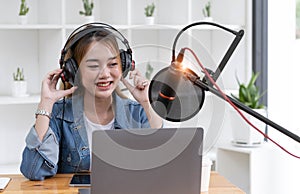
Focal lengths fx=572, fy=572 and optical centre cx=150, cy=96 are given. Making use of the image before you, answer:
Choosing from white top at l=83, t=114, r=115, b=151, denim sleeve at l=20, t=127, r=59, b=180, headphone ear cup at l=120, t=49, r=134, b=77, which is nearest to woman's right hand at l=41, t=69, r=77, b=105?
denim sleeve at l=20, t=127, r=59, b=180

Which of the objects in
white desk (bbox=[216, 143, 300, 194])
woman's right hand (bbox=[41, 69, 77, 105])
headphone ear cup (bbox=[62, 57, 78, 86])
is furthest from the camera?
white desk (bbox=[216, 143, 300, 194])

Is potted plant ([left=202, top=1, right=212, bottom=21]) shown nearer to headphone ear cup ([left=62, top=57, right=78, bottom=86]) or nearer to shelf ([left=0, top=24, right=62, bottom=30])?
shelf ([left=0, top=24, right=62, bottom=30])

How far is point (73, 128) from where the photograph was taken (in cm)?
198

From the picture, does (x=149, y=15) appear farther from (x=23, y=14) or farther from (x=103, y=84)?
(x=103, y=84)

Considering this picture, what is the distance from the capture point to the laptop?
1.43 metres

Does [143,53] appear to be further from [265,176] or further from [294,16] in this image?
[294,16]

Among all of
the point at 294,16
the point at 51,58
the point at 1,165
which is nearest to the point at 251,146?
the point at 294,16

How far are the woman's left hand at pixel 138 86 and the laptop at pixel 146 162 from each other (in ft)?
0.33

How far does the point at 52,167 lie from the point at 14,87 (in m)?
1.28

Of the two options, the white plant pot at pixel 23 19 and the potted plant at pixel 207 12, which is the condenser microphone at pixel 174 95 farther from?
the potted plant at pixel 207 12

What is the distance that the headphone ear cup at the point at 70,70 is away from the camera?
1.72m

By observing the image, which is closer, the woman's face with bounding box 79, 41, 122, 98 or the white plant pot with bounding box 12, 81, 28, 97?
the woman's face with bounding box 79, 41, 122, 98

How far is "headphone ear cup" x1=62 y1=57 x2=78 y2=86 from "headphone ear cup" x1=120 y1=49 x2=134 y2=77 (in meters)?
0.34

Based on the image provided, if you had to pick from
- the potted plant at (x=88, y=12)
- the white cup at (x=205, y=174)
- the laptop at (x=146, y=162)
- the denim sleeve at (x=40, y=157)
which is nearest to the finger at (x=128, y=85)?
the laptop at (x=146, y=162)
